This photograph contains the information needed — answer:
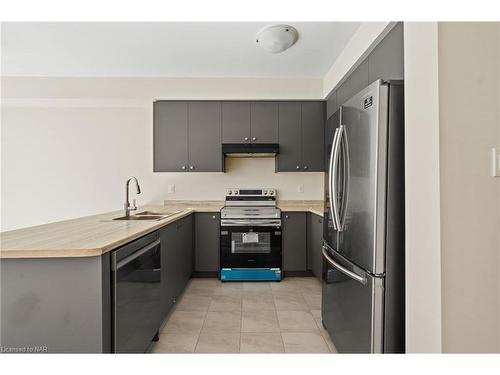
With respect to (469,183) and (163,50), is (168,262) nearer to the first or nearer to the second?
(469,183)

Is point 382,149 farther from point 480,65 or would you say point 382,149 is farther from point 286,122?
point 286,122

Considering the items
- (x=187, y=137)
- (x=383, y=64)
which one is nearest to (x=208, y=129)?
(x=187, y=137)

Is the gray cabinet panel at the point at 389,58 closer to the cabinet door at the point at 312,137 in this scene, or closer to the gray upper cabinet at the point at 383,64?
the gray upper cabinet at the point at 383,64

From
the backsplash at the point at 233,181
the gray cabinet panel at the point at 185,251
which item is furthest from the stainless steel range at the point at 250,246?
the backsplash at the point at 233,181

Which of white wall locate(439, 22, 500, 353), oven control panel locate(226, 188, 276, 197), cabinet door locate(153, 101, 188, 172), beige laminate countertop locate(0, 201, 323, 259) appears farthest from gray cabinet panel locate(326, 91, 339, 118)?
beige laminate countertop locate(0, 201, 323, 259)

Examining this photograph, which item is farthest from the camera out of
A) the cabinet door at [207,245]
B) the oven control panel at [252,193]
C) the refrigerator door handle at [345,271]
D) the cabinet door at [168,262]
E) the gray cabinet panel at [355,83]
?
the oven control panel at [252,193]

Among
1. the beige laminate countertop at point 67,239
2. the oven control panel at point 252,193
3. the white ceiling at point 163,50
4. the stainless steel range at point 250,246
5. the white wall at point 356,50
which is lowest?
the stainless steel range at point 250,246

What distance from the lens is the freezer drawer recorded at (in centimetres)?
139

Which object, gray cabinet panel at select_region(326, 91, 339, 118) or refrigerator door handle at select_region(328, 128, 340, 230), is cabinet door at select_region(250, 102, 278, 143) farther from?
refrigerator door handle at select_region(328, 128, 340, 230)

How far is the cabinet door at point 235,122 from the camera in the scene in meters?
3.67

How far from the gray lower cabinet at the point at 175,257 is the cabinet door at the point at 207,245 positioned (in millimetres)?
123

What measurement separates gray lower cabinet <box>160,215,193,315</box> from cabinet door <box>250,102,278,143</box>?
1352mm

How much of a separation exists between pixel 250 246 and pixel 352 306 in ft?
6.26

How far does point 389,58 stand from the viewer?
2.05 meters
